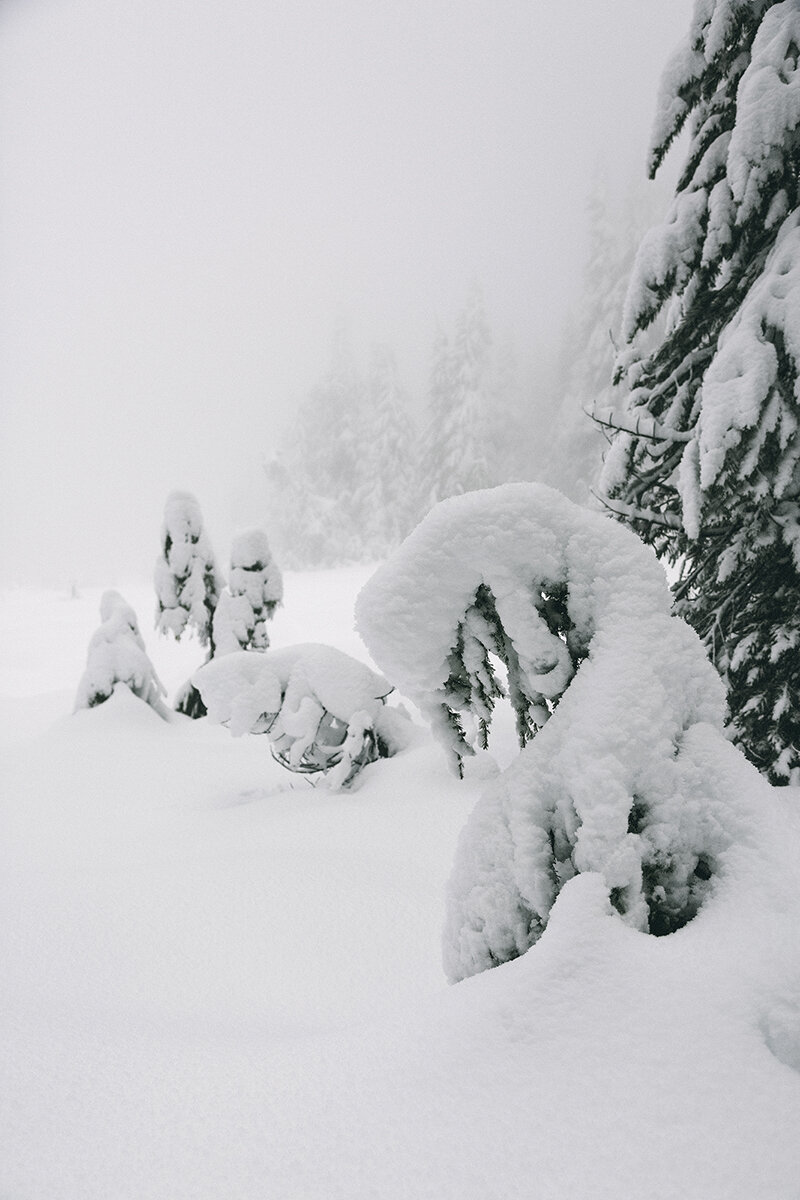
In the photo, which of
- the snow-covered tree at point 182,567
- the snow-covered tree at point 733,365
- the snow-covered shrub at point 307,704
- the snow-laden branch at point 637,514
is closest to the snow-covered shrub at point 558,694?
the snow-covered tree at point 733,365

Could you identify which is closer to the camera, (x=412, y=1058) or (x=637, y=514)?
(x=412, y=1058)

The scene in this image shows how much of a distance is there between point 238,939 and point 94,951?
85cm

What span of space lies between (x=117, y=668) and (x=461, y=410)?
2270cm

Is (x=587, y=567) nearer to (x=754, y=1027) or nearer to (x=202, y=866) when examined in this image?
(x=754, y=1027)

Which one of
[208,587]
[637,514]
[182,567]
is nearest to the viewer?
[637,514]

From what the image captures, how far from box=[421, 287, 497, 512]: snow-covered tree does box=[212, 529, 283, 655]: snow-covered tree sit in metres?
16.7

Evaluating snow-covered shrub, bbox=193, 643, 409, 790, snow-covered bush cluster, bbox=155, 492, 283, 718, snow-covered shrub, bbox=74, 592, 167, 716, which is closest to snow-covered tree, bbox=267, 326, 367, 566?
snow-covered bush cluster, bbox=155, 492, 283, 718

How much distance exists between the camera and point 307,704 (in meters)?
7.20

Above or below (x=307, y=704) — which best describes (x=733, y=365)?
above

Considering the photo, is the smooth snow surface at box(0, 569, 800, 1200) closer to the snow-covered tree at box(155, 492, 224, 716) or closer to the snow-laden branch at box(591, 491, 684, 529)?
the snow-laden branch at box(591, 491, 684, 529)

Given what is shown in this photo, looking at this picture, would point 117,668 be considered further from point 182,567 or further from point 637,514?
point 637,514

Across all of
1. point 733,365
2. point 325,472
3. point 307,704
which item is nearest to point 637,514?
point 733,365

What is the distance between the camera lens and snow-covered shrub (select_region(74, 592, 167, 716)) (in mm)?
12305

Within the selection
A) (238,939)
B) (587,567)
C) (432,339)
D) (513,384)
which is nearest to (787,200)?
(587,567)
